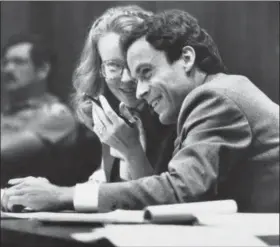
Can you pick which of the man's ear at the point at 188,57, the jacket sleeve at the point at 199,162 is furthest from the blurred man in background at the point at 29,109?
the man's ear at the point at 188,57

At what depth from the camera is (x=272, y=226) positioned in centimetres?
195

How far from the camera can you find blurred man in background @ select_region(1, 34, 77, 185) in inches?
87.4

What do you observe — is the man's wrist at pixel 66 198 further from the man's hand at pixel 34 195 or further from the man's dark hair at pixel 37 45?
the man's dark hair at pixel 37 45

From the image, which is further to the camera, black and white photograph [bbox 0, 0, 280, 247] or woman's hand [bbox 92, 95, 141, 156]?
woman's hand [bbox 92, 95, 141, 156]

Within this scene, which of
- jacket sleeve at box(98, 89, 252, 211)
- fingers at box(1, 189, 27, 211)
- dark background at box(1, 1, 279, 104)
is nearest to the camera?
jacket sleeve at box(98, 89, 252, 211)

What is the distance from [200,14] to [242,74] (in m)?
0.27

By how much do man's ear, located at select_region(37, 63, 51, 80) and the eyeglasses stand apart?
203 mm

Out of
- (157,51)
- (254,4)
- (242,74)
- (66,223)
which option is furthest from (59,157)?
(254,4)

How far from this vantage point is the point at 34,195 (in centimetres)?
208

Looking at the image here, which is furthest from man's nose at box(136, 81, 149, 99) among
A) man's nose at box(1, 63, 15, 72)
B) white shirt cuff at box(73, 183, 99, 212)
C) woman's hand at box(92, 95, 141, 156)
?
man's nose at box(1, 63, 15, 72)

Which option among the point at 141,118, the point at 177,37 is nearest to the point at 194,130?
the point at 141,118

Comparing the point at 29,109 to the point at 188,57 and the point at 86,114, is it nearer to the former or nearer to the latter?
the point at 86,114

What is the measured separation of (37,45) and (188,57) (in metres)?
0.57

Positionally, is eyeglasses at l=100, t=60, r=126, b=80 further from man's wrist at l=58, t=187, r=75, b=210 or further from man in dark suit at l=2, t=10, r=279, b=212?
man's wrist at l=58, t=187, r=75, b=210
